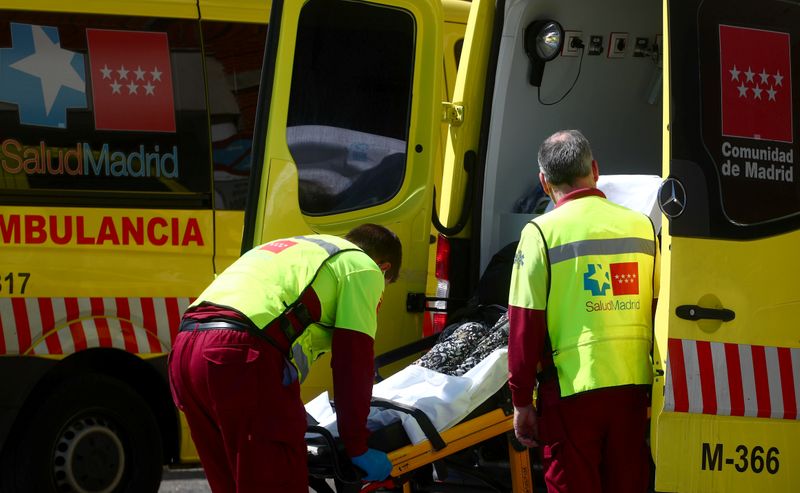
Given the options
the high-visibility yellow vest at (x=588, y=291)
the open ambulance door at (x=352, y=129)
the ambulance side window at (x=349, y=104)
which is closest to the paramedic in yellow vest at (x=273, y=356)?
the high-visibility yellow vest at (x=588, y=291)

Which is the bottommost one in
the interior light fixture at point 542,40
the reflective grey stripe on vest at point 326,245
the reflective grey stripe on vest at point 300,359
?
the reflective grey stripe on vest at point 300,359

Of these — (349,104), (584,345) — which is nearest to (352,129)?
(349,104)

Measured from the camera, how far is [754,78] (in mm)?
3820

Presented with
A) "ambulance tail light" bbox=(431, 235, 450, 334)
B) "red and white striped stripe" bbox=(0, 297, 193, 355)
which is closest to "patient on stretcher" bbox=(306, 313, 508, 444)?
"ambulance tail light" bbox=(431, 235, 450, 334)

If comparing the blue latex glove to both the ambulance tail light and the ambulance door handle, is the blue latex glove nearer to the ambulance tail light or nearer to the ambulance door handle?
the ambulance door handle

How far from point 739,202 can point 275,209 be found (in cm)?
164

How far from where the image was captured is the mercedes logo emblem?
3.67 meters

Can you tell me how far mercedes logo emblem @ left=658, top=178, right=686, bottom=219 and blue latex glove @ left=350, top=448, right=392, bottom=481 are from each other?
3.69ft

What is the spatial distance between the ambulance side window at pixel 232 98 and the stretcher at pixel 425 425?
71.7 inches

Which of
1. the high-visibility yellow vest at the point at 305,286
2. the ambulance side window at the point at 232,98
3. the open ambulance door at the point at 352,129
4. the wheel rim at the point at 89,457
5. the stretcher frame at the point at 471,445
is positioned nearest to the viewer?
the high-visibility yellow vest at the point at 305,286

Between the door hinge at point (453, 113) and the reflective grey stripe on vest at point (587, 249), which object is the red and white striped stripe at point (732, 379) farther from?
the door hinge at point (453, 113)

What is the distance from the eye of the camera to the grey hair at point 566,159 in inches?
147

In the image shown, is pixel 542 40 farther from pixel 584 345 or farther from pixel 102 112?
pixel 102 112

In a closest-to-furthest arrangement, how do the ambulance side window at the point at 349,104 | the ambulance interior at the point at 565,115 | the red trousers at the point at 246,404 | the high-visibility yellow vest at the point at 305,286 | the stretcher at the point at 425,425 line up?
the red trousers at the point at 246,404 < the high-visibility yellow vest at the point at 305,286 < the stretcher at the point at 425,425 < the ambulance interior at the point at 565,115 < the ambulance side window at the point at 349,104
